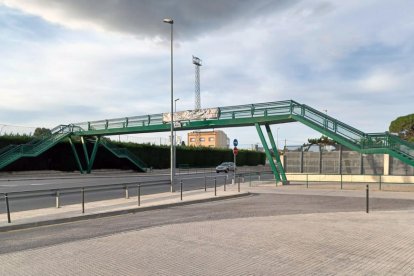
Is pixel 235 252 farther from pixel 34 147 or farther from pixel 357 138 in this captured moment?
pixel 34 147

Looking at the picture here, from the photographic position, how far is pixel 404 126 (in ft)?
196

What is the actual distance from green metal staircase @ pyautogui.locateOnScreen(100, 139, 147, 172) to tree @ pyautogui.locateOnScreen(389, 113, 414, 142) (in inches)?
1503

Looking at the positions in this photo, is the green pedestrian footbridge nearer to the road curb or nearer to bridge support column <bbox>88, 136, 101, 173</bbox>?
bridge support column <bbox>88, 136, 101, 173</bbox>

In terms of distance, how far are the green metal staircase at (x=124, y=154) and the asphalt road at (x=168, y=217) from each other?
3154 centimetres

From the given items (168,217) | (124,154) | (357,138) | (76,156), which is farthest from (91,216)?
(124,154)

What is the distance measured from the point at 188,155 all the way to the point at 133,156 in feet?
45.9

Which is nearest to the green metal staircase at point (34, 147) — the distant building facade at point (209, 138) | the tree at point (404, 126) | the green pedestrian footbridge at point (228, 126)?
the green pedestrian footbridge at point (228, 126)

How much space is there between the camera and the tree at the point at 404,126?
58344 millimetres

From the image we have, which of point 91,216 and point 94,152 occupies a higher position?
point 94,152

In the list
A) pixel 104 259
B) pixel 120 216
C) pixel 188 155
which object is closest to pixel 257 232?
pixel 104 259

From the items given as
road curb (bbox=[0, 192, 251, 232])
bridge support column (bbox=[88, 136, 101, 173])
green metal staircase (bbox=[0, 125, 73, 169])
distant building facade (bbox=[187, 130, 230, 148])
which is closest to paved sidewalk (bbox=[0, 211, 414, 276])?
road curb (bbox=[0, 192, 251, 232])

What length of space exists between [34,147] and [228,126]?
2121 centimetres

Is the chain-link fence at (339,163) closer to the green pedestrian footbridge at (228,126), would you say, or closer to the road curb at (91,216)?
the green pedestrian footbridge at (228,126)

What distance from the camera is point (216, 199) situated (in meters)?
19.1
